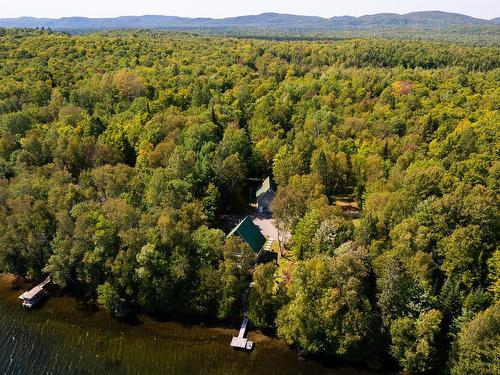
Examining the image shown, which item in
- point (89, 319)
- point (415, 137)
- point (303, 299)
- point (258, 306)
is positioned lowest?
point (89, 319)

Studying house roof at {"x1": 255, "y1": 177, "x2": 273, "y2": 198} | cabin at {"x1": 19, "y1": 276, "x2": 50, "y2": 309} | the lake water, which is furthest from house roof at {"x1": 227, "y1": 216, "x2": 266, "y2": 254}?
cabin at {"x1": 19, "y1": 276, "x2": 50, "y2": 309}

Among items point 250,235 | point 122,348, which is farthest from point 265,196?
point 122,348

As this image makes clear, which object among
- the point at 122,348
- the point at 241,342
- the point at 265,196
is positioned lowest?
the point at 122,348

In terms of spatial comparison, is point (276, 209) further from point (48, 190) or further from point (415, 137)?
point (415, 137)

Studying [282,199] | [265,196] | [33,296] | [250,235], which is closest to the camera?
[33,296]

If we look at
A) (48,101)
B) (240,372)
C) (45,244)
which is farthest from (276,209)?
(48,101)

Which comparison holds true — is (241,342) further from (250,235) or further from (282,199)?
(282,199)
